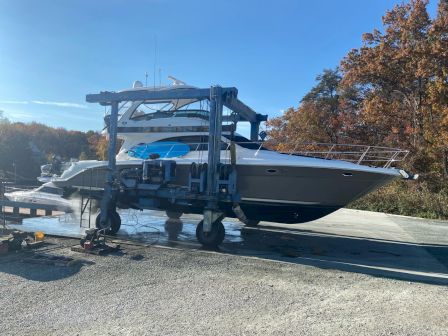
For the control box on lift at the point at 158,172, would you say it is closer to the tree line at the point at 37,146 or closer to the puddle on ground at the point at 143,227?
the puddle on ground at the point at 143,227

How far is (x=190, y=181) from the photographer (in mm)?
8734

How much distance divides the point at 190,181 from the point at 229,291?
3709 millimetres

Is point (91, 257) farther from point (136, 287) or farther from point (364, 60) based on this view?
point (364, 60)

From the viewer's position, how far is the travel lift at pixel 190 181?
8.42 meters

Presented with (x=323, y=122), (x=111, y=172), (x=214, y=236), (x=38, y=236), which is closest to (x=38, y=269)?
(x=38, y=236)

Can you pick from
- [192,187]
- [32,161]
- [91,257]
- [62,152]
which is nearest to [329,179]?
[192,187]

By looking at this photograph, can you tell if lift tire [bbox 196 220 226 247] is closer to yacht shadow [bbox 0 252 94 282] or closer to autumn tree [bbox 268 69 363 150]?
yacht shadow [bbox 0 252 94 282]

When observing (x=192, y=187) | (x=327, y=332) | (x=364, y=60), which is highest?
(x=364, y=60)

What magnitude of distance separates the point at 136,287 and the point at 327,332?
2.46 meters

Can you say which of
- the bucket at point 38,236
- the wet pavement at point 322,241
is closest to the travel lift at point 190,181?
the wet pavement at point 322,241

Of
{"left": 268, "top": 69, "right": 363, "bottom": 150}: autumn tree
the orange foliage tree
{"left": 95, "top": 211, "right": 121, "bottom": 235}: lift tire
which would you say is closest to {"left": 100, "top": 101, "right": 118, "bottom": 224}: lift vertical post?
{"left": 95, "top": 211, "right": 121, "bottom": 235}: lift tire

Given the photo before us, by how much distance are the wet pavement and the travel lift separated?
605mm

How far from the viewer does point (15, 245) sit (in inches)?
281

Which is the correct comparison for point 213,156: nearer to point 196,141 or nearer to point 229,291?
point 196,141
